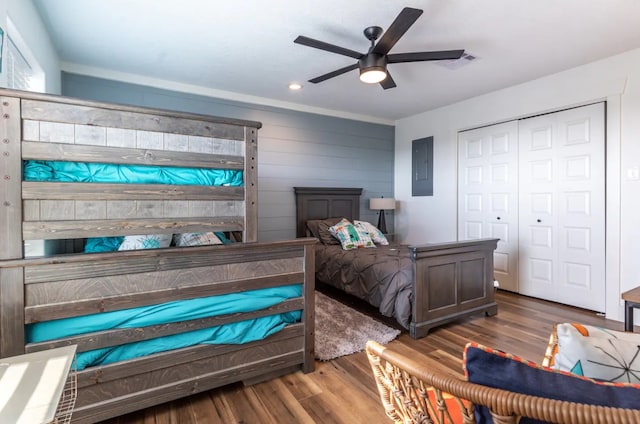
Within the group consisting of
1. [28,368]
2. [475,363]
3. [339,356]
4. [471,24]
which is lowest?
[339,356]

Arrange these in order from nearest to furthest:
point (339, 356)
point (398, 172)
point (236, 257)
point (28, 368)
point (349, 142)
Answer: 1. point (28, 368)
2. point (236, 257)
3. point (339, 356)
4. point (349, 142)
5. point (398, 172)

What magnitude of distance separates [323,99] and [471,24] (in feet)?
7.43

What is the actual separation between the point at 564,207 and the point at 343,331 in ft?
9.53

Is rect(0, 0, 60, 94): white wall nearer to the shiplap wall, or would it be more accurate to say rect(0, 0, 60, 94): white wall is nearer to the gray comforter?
the shiplap wall

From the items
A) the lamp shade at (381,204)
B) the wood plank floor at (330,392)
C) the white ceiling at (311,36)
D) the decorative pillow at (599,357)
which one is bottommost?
the wood plank floor at (330,392)

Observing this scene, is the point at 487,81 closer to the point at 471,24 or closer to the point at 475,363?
the point at 471,24

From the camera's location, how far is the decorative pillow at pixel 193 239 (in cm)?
264

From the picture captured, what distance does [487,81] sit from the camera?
12.4 feet

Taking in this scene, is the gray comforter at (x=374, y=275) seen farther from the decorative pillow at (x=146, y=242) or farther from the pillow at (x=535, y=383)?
the pillow at (x=535, y=383)

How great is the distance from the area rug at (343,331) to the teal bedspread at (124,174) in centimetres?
152

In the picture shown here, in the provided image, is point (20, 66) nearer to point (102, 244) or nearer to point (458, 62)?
point (102, 244)

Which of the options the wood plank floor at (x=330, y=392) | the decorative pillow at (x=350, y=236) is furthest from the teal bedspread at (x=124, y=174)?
the decorative pillow at (x=350, y=236)

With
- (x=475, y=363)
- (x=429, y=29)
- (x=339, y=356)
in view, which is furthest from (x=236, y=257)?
(x=429, y=29)

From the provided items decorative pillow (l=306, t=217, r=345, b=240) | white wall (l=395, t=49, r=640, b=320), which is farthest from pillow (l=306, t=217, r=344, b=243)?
white wall (l=395, t=49, r=640, b=320)
